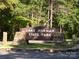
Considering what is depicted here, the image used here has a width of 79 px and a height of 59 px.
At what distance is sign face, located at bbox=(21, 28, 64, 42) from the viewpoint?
24.6m

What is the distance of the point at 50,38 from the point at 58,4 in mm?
17086

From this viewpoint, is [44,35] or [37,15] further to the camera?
[37,15]

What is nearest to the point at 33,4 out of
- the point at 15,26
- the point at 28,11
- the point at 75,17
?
the point at 28,11

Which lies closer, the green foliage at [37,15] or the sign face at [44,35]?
the sign face at [44,35]

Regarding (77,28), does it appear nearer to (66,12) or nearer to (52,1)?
(66,12)

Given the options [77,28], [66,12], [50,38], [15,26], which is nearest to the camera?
[50,38]

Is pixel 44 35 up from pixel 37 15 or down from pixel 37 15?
up

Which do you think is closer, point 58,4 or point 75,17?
point 58,4

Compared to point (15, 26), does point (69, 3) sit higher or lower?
higher

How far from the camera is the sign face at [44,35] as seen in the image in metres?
24.6

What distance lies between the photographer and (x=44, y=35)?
24.9 metres

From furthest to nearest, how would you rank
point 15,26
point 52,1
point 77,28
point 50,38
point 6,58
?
point 77,28
point 15,26
point 52,1
point 50,38
point 6,58

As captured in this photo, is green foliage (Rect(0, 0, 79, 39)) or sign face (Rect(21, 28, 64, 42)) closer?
sign face (Rect(21, 28, 64, 42))

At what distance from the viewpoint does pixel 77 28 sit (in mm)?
48469
